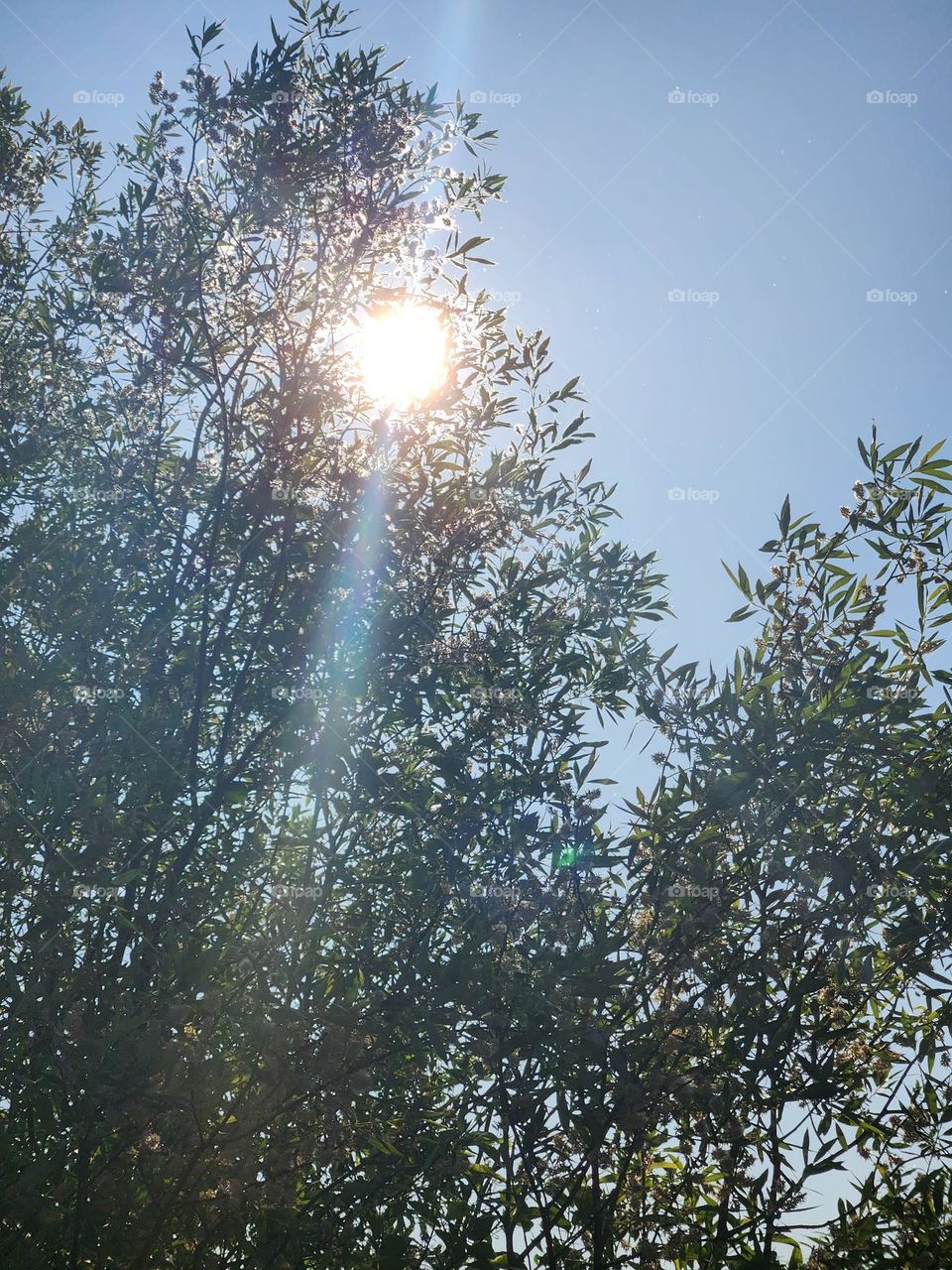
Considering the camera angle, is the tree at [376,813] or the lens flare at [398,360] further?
the lens flare at [398,360]

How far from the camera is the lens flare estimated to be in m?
4.39

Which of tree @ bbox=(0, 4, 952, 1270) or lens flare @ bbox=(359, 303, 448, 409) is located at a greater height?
lens flare @ bbox=(359, 303, 448, 409)

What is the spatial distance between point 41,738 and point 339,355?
201cm

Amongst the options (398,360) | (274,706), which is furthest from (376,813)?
(398,360)

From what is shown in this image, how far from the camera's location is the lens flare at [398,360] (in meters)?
4.39

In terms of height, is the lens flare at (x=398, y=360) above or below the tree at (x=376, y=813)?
above

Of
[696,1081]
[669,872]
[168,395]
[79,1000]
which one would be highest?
[168,395]

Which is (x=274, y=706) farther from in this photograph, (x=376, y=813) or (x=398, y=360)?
(x=398, y=360)

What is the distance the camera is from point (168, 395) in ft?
15.8

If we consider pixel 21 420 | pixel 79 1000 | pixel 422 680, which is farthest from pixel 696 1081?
pixel 21 420

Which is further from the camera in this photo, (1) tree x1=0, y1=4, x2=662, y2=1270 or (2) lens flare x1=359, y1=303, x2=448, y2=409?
(2) lens flare x1=359, y1=303, x2=448, y2=409

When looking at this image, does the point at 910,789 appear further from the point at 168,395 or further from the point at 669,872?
the point at 168,395

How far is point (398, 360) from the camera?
440 centimetres

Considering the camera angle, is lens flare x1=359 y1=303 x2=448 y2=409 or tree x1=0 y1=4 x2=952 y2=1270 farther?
lens flare x1=359 y1=303 x2=448 y2=409
